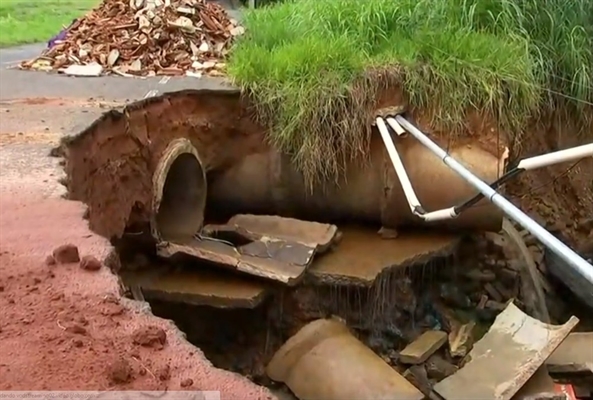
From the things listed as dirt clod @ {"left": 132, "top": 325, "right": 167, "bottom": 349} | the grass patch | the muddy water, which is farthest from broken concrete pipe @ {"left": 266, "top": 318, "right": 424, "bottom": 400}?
the grass patch

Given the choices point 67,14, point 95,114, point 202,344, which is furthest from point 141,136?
point 67,14

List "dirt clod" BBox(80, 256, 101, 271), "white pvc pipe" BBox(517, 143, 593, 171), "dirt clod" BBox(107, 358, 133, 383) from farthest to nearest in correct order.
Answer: "white pvc pipe" BBox(517, 143, 593, 171) → "dirt clod" BBox(80, 256, 101, 271) → "dirt clod" BBox(107, 358, 133, 383)

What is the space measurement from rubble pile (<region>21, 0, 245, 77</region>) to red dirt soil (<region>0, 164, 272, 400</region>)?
3.21m

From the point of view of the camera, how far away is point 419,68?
16.6 feet

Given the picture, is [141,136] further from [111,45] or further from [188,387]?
[188,387]

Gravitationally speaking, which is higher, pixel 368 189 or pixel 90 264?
pixel 90 264

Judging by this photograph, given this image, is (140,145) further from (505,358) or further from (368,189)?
(505,358)

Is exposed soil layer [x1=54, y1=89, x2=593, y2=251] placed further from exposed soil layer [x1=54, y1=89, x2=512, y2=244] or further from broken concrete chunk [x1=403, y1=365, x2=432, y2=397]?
broken concrete chunk [x1=403, y1=365, x2=432, y2=397]

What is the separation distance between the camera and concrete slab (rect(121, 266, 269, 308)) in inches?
183

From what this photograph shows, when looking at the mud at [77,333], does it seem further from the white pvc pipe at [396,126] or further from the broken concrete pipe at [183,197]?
the white pvc pipe at [396,126]

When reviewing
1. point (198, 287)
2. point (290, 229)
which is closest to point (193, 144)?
point (290, 229)

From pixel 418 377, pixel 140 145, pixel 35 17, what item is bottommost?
pixel 418 377

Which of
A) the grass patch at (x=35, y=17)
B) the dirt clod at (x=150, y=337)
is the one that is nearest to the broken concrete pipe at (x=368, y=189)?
the dirt clod at (x=150, y=337)

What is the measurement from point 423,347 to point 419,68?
166 centimetres
